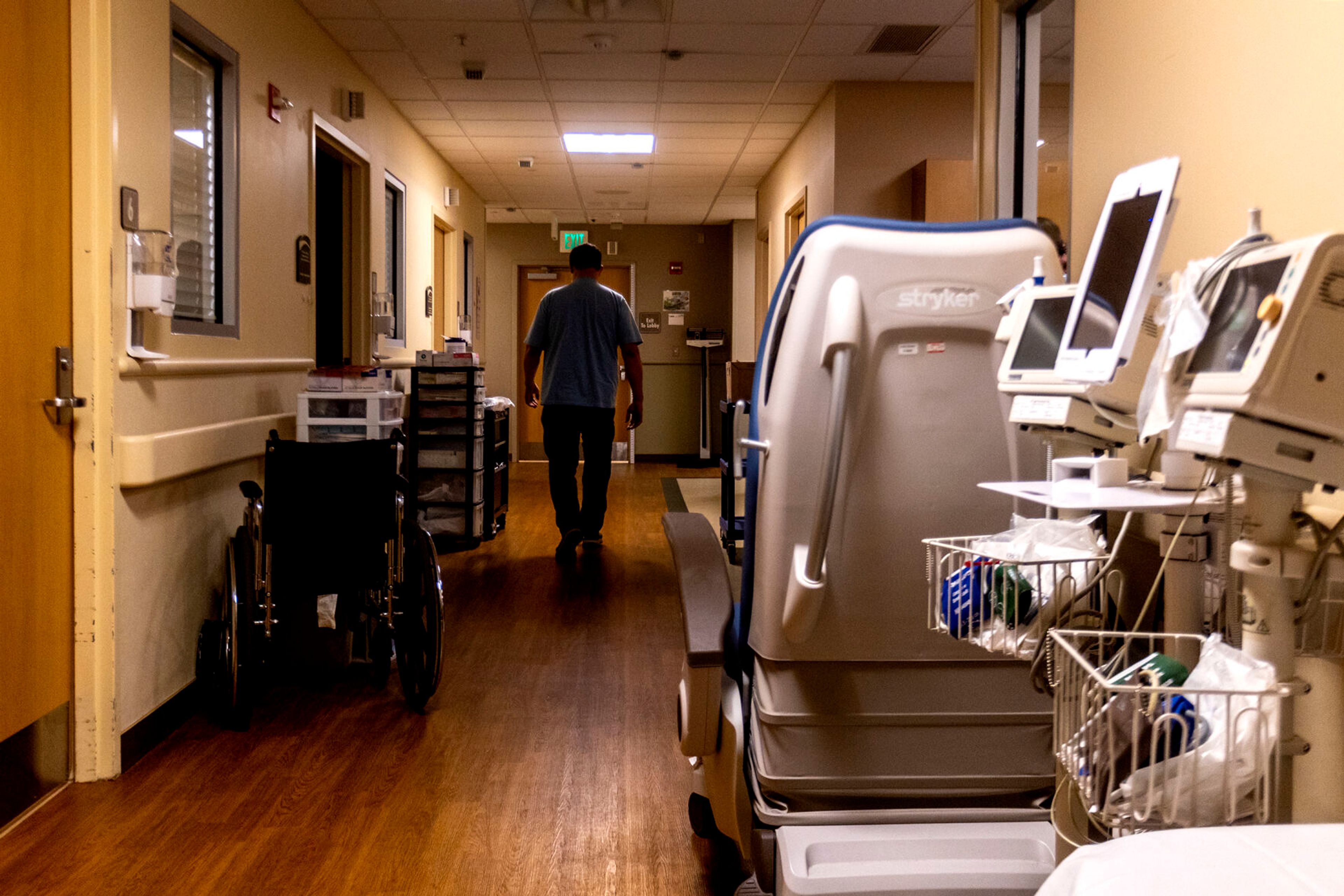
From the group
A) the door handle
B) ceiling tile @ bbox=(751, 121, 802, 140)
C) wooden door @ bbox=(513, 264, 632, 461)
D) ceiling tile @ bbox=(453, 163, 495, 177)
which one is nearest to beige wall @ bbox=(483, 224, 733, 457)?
wooden door @ bbox=(513, 264, 632, 461)

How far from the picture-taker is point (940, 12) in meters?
4.88

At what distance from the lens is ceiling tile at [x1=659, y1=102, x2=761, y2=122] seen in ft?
21.6

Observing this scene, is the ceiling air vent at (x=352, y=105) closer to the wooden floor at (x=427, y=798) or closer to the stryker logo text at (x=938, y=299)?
the wooden floor at (x=427, y=798)

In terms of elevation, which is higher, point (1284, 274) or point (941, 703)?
point (1284, 274)

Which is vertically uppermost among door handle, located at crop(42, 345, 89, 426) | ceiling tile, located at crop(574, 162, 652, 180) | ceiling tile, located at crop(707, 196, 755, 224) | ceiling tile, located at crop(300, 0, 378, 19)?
ceiling tile, located at crop(707, 196, 755, 224)

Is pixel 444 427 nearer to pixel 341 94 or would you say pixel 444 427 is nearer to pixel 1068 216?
pixel 341 94

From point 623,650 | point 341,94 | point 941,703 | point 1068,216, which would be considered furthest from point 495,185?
point 941,703

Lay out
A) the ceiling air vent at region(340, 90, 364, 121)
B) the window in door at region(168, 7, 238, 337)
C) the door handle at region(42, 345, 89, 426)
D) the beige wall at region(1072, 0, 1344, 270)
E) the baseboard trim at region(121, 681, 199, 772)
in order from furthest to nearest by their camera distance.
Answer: the ceiling air vent at region(340, 90, 364, 121) < the window in door at region(168, 7, 238, 337) < the baseboard trim at region(121, 681, 199, 772) < the door handle at region(42, 345, 89, 426) < the beige wall at region(1072, 0, 1344, 270)

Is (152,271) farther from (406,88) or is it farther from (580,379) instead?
(406,88)

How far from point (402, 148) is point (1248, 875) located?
6.75 m

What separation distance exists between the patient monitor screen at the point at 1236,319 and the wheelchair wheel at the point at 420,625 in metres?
2.35

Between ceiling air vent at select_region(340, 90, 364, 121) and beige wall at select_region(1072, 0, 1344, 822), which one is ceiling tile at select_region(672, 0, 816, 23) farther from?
beige wall at select_region(1072, 0, 1344, 822)

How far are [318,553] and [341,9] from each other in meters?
2.81

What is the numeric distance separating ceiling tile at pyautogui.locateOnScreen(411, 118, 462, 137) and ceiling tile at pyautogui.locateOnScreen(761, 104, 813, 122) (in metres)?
2.01
